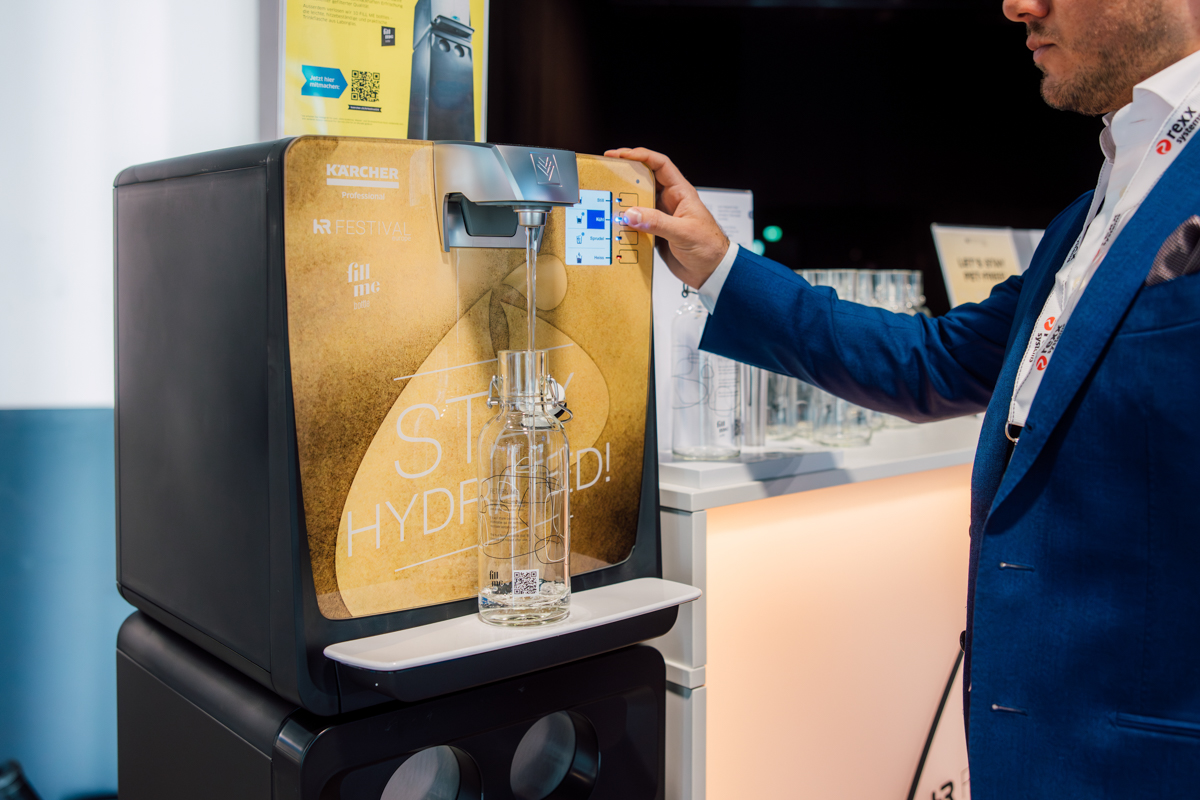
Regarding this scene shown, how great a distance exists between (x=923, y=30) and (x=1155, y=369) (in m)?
2.26

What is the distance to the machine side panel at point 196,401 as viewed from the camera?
84 centimetres

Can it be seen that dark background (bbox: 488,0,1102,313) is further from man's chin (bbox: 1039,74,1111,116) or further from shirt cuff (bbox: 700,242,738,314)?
man's chin (bbox: 1039,74,1111,116)

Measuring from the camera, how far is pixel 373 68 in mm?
1243

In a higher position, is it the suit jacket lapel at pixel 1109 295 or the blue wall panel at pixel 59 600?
the suit jacket lapel at pixel 1109 295

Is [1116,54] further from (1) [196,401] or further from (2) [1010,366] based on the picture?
(1) [196,401]

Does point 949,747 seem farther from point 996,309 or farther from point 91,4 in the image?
point 91,4

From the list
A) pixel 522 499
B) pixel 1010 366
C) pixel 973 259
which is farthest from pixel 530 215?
pixel 973 259

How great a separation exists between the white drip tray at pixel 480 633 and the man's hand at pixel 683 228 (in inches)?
17.1

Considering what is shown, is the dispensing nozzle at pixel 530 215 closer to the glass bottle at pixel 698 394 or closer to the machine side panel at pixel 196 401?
the machine side panel at pixel 196 401

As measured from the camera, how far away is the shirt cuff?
4.47 ft

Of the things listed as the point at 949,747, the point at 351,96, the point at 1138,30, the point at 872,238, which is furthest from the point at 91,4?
the point at 872,238

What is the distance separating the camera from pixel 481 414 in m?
0.93

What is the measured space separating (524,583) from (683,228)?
21.9 inches

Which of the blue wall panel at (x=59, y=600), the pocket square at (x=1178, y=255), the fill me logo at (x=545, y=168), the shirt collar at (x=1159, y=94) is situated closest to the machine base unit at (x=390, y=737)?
the blue wall panel at (x=59, y=600)
